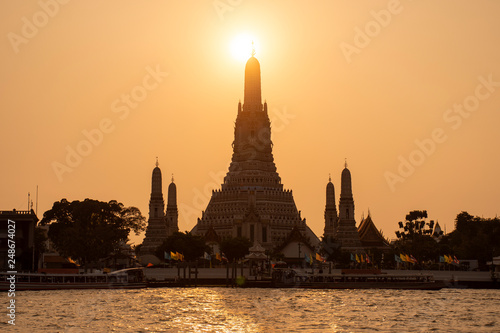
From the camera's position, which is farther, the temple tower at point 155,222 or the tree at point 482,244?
the temple tower at point 155,222

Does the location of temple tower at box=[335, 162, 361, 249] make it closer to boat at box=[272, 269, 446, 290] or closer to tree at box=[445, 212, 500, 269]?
tree at box=[445, 212, 500, 269]

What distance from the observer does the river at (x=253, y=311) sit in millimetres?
71312

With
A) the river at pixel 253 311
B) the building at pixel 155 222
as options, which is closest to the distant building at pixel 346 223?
the building at pixel 155 222

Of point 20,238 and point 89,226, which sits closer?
point 20,238

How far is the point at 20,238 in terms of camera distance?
381ft

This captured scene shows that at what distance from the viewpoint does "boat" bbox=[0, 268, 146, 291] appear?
10444cm

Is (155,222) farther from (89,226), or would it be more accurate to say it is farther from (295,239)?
(89,226)

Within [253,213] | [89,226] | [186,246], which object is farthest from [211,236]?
[89,226]

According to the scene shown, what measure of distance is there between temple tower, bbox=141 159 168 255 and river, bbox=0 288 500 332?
260ft

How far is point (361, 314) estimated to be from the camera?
8056cm

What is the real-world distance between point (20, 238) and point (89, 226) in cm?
3403

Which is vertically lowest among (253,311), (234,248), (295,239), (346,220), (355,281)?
(253,311)

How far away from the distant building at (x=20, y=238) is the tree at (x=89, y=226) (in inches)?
825

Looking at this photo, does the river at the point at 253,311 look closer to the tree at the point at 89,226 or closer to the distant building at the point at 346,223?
the tree at the point at 89,226
